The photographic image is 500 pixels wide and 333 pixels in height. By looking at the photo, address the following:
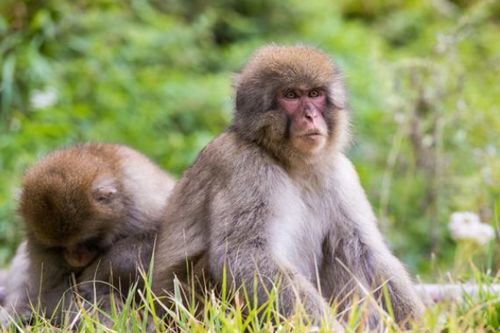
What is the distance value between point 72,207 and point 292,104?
4.73 feet

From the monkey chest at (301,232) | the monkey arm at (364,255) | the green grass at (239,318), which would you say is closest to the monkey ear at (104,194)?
the green grass at (239,318)

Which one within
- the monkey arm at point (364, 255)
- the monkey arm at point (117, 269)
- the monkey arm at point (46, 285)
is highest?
the monkey arm at point (364, 255)

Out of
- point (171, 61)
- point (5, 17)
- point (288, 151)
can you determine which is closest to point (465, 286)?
point (288, 151)

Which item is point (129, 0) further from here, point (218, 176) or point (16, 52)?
point (218, 176)

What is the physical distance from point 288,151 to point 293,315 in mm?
1030

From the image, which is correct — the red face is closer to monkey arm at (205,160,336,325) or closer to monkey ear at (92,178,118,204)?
monkey arm at (205,160,336,325)

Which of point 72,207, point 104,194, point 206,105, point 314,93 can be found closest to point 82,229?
point 72,207

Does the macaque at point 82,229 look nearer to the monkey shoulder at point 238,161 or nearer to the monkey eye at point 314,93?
the monkey shoulder at point 238,161

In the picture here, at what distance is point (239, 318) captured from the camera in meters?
4.42

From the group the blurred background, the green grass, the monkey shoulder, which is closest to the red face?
the monkey shoulder

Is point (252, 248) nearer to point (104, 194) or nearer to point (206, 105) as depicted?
point (104, 194)

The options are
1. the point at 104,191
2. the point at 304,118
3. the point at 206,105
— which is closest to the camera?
the point at 304,118

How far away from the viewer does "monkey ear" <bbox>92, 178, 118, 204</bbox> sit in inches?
223

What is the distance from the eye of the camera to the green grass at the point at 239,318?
432 centimetres
